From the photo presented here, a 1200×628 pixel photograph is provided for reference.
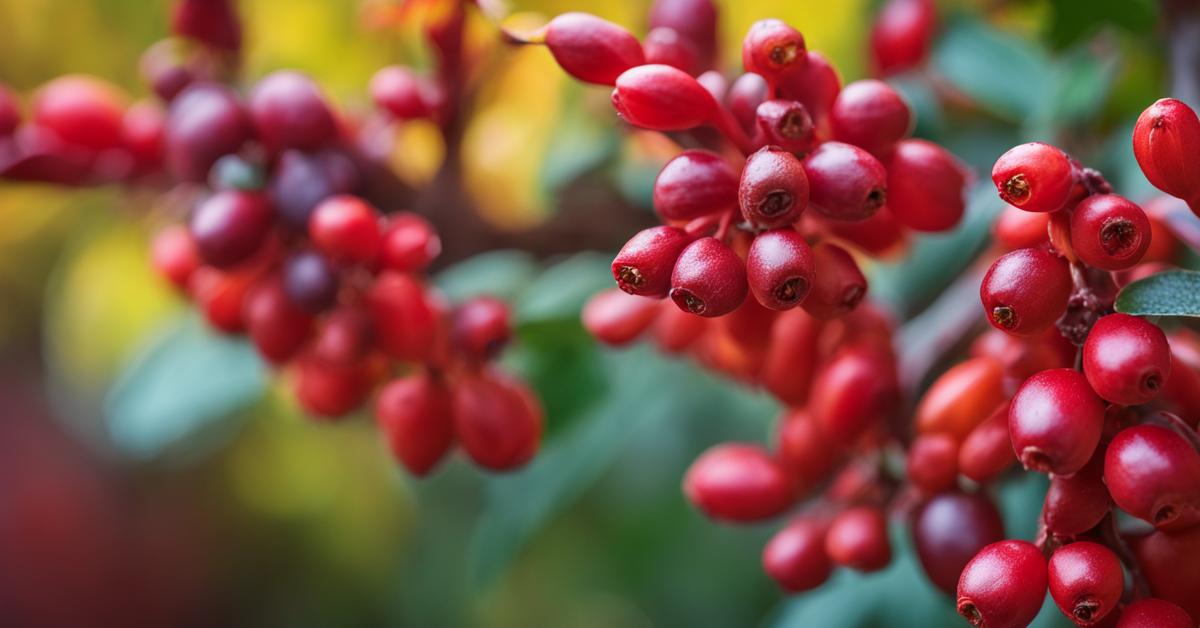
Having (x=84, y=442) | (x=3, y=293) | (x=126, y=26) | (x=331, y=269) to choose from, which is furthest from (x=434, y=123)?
(x=84, y=442)

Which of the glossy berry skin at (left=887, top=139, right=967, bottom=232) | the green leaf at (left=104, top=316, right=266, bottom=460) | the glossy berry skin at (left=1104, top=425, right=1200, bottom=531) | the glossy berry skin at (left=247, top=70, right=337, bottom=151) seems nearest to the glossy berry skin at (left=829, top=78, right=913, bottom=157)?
the glossy berry skin at (left=887, top=139, right=967, bottom=232)

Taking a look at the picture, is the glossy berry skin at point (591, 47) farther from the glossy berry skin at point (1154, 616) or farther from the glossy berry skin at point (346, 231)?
the glossy berry skin at point (1154, 616)

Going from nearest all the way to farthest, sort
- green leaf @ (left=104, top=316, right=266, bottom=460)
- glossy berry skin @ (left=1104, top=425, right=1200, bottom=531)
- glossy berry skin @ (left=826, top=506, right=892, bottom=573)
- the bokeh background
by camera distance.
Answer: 1. glossy berry skin @ (left=1104, top=425, right=1200, bottom=531)
2. glossy berry skin @ (left=826, top=506, right=892, bottom=573)
3. the bokeh background
4. green leaf @ (left=104, top=316, right=266, bottom=460)

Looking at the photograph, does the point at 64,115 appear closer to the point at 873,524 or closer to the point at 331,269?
the point at 331,269

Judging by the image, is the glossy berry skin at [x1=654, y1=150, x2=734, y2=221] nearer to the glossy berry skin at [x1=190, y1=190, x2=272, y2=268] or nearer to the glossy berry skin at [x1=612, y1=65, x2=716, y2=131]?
the glossy berry skin at [x1=612, y1=65, x2=716, y2=131]

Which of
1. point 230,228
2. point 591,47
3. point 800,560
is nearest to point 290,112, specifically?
point 230,228

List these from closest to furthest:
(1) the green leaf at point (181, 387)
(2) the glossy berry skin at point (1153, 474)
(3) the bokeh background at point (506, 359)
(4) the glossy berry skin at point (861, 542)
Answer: (2) the glossy berry skin at point (1153, 474) → (4) the glossy berry skin at point (861, 542) → (3) the bokeh background at point (506, 359) → (1) the green leaf at point (181, 387)


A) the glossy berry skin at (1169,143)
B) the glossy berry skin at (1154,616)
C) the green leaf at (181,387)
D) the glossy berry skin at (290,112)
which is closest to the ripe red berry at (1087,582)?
Answer: the glossy berry skin at (1154,616)
